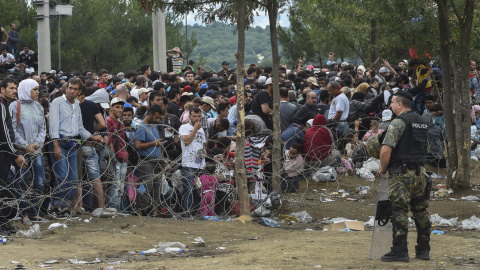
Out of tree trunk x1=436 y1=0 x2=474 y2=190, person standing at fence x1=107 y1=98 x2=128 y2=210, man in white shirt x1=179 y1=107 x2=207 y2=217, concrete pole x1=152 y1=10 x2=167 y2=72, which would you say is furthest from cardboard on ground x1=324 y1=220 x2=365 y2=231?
concrete pole x1=152 y1=10 x2=167 y2=72

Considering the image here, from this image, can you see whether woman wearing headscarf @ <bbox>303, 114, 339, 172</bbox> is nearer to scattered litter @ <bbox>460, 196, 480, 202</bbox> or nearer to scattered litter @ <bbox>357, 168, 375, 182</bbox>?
scattered litter @ <bbox>357, 168, 375, 182</bbox>

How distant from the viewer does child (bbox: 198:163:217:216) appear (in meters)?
10.3

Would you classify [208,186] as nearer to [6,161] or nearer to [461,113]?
[6,161]

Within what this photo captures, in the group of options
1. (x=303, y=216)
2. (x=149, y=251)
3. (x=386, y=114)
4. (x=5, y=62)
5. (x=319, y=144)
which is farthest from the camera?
(x=5, y=62)

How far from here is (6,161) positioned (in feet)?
28.7

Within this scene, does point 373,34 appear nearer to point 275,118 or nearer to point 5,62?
point 275,118

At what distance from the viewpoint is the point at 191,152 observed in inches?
409

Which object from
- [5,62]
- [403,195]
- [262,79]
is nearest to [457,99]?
[403,195]

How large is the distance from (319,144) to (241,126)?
2.50m

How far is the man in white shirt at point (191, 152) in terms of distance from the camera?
1034 cm

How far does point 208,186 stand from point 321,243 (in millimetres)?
2368

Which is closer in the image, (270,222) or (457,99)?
(270,222)

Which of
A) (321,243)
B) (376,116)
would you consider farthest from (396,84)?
(321,243)

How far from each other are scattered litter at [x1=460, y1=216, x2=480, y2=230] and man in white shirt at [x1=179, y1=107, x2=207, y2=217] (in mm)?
3790
